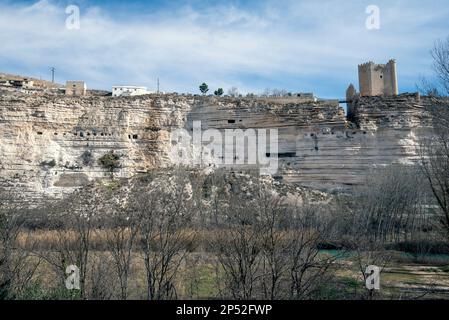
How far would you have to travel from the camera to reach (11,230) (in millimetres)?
16188

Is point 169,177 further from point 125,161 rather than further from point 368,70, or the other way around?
point 368,70

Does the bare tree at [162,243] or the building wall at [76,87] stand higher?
the building wall at [76,87]

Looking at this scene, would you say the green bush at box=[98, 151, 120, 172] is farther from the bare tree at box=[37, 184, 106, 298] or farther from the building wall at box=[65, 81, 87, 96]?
the bare tree at box=[37, 184, 106, 298]

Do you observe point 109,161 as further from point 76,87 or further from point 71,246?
point 71,246

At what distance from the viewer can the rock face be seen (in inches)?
1407

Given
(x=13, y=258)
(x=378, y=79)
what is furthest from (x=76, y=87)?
(x=13, y=258)

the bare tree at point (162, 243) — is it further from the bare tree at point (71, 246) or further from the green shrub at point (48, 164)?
the green shrub at point (48, 164)

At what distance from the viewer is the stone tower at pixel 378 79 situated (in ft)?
137

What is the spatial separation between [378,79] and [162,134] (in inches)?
843

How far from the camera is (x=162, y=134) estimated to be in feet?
128

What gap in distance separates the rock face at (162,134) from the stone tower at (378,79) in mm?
4148

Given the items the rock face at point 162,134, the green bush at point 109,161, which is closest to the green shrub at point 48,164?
the rock face at point 162,134

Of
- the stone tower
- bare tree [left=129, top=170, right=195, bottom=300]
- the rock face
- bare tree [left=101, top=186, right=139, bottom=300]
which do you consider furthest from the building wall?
the stone tower
